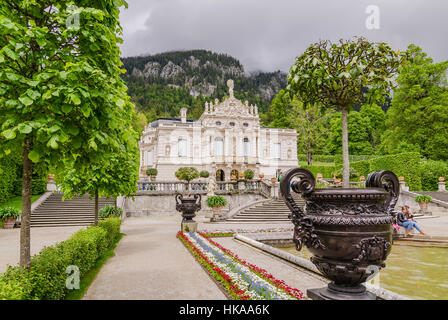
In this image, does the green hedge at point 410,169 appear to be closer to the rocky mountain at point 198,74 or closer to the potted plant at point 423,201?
the potted plant at point 423,201

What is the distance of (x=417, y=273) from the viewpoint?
6.84 meters


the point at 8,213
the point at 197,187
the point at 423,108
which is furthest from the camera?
the point at 423,108

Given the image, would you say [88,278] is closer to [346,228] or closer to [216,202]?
[346,228]

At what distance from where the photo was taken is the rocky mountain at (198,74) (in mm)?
134375

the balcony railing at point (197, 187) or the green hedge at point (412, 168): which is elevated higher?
the green hedge at point (412, 168)

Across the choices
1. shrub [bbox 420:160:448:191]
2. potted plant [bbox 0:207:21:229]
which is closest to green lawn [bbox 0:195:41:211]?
potted plant [bbox 0:207:21:229]

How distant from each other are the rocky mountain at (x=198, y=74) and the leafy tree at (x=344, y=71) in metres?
121

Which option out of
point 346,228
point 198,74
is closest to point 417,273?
point 346,228

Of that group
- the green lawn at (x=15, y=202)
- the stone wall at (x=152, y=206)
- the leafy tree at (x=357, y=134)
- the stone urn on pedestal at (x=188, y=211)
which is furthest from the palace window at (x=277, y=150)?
the stone urn on pedestal at (x=188, y=211)

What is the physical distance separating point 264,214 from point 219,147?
70.6 ft

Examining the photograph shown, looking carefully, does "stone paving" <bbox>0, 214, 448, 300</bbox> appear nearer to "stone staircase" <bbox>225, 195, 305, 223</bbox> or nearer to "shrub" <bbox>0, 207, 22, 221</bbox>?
"shrub" <bbox>0, 207, 22, 221</bbox>

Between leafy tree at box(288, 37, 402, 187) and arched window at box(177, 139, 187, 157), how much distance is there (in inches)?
1416
